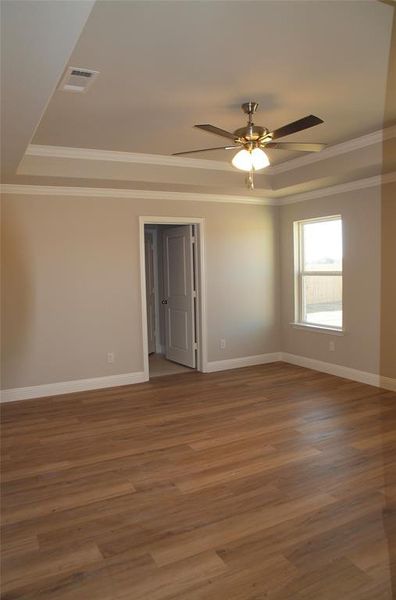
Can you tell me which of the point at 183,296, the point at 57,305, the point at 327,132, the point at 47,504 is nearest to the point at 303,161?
the point at 327,132

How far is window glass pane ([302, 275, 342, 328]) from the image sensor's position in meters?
5.85

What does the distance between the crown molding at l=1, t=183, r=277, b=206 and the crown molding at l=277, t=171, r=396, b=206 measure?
1.05 ft

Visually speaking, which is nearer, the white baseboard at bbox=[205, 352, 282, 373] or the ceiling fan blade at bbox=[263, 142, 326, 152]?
the ceiling fan blade at bbox=[263, 142, 326, 152]

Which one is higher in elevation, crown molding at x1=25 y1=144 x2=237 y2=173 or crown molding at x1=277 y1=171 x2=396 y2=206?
crown molding at x1=25 y1=144 x2=237 y2=173

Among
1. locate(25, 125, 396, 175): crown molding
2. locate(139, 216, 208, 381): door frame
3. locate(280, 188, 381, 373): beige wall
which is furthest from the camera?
locate(139, 216, 208, 381): door frame

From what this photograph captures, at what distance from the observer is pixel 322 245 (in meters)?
6.04

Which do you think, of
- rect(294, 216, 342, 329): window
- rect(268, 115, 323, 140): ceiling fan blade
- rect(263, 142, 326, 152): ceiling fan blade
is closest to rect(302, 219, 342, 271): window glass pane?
rect(294, 216, 342, 329): window

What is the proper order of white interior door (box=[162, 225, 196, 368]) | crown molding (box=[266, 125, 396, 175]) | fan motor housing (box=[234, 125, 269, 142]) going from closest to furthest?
fan motor housing (box=[234, 125, 269, 142]), crown molding (box=[266, 125, 396, 175]), white interior door (box=[162, 225, 196, 368])

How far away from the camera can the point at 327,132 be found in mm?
4273

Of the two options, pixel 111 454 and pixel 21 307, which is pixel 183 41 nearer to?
pixel 111 454

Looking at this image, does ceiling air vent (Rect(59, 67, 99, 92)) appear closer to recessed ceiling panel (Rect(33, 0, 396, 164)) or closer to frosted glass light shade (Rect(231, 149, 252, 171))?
recessed ceiling panel (Rect(33, 0, 396, 164))

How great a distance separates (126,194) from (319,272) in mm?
2768

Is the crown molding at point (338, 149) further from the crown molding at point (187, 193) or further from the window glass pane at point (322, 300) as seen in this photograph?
the window glass pane at point (322, 300)

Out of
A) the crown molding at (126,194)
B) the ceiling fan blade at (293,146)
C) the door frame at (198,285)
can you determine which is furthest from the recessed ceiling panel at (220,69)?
the door frame at (198,285)
